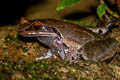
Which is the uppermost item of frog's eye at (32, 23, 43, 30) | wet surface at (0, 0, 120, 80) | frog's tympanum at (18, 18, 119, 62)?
frog's eye at (32, 23, 43, 30)

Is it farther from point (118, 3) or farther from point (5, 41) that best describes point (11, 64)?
point (118, 3)

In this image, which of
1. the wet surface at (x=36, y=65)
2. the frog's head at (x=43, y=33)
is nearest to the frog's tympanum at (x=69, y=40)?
the frog's head at (x=43, y=33)

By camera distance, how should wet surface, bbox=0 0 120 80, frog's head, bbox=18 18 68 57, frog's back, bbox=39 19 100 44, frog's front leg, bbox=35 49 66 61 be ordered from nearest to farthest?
wet surface, bbox=0 0 120 80, frog's head, bbox=18 18 68 57, frog's back, bbox=39 19 100 44, frog's front leg, bbox=35 49 66 61

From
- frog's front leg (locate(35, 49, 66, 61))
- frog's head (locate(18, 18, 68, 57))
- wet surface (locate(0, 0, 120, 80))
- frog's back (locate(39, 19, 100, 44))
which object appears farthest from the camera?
frog's front leg (locate(35, 49, 66, 61))

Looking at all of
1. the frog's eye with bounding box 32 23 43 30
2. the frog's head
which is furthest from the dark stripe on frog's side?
the frog's eye with bounding box 32 23 43 30

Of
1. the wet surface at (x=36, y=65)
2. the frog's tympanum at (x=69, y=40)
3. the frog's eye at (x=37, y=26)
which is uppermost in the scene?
the frog's eye at (x=37, y=26)

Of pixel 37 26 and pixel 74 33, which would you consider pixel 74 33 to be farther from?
pixel 37 26

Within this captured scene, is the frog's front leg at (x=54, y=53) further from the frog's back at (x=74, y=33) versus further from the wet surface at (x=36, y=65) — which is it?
the frog's back at (x=74, y=33)

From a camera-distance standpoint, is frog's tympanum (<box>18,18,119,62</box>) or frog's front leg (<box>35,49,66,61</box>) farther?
frog's front leg (<box>35,49,66,61</box>)

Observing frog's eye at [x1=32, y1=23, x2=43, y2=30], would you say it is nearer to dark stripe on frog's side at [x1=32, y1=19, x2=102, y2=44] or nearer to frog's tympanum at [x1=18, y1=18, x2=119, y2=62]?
frog's tympanum at [x1=18, y1=18, x2=119, y2=62]
